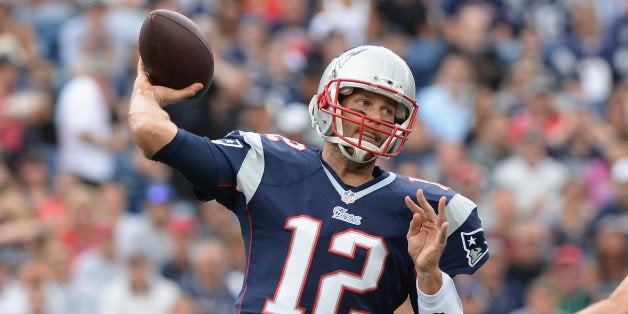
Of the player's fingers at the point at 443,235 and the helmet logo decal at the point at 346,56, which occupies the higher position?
the helmet logo decal at the point at 346,56

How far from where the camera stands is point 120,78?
1038 centimetres

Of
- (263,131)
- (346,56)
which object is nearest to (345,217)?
(346,56)

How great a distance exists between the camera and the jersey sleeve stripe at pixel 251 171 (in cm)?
466

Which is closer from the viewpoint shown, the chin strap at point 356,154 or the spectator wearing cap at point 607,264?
the chin strap at point 356,154

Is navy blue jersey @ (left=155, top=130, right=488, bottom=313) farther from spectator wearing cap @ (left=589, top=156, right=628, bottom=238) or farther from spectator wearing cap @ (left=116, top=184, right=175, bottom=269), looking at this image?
spectator wearing cap @ (left=589, top=156, right=628, bottom=238)

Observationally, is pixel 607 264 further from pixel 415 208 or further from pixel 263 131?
pixel 415 208

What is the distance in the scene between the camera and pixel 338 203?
4.69 metres

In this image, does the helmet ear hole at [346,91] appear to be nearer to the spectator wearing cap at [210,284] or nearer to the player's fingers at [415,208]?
the player's fingers at [415,208]

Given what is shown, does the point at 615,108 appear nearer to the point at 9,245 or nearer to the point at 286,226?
the point at 9,245

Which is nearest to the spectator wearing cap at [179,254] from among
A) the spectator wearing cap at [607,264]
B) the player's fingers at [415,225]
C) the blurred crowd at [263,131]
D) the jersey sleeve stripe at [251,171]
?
the blurred crowd at [263,131]

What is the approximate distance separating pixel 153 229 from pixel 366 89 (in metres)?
4.51

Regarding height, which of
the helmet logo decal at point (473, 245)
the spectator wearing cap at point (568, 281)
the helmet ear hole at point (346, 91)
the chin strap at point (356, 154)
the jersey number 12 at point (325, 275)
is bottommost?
the spectator wearing cap at point (568, 281)

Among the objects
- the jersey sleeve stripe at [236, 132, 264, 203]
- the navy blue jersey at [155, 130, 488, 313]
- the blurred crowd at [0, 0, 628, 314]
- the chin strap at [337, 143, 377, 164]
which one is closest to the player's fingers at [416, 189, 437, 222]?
the navy blue jersey at [155, 130, 488, 313]

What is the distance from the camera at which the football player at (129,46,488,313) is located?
4.51 metres
